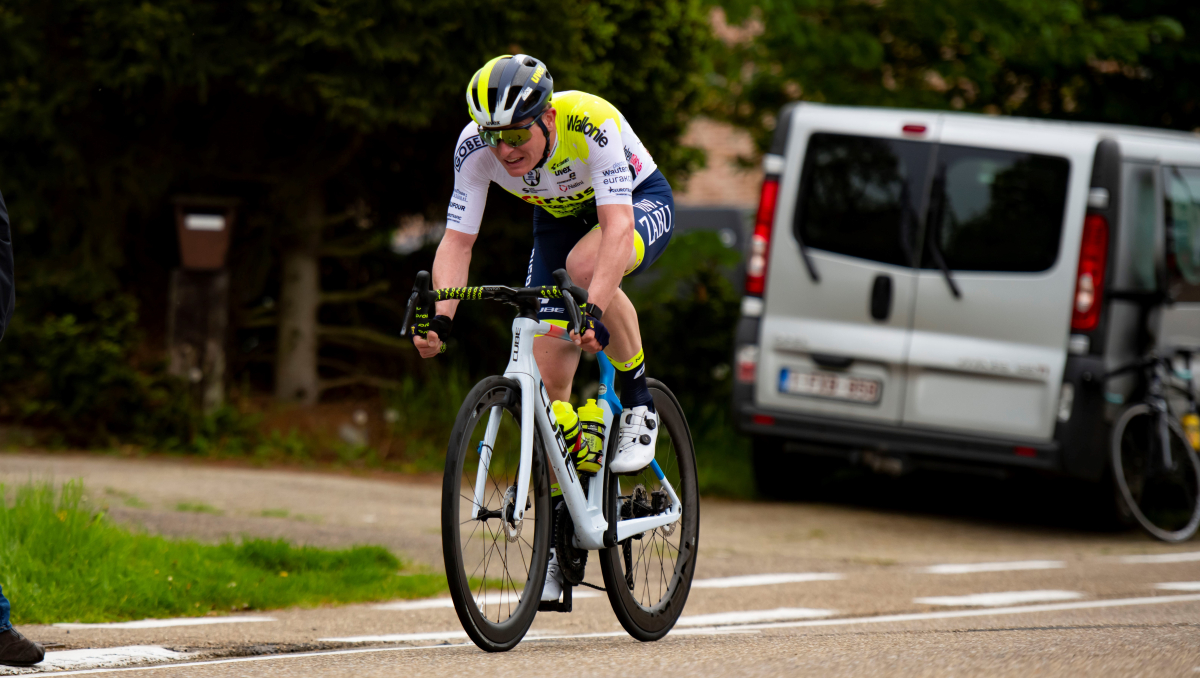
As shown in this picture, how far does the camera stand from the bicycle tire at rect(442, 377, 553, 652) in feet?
14.7

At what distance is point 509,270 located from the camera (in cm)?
1150

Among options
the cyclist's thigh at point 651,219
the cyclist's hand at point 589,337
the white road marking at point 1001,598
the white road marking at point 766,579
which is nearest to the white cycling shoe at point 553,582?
the cyclist's hand at point 589,337

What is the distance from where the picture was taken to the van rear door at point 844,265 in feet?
30.5

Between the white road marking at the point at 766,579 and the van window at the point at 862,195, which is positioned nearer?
the white road marking at the point at 766,579

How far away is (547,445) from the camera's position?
4855 millimetres

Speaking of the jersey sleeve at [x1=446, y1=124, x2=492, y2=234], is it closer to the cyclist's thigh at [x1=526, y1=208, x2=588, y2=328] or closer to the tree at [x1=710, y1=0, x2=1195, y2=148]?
the cyclist's thigh at [x1=526, y1=208, x2=588, y2=328]

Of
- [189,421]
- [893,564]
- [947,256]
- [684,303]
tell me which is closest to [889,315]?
[947,256]

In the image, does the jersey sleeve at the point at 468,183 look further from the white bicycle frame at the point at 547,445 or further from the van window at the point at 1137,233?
the van window at the point at 1137,233

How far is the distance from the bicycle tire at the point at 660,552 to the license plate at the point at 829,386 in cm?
379

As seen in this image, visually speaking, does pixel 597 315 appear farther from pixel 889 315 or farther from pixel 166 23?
pixel 166 23

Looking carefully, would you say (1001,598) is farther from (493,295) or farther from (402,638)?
(493,295)

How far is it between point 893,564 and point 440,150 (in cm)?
502

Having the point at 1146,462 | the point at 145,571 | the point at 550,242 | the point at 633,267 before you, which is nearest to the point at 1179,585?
the point at 1146,462

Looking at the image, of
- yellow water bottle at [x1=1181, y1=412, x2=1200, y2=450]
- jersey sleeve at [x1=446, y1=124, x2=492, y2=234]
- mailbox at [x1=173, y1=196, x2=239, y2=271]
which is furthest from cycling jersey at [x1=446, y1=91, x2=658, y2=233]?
yellow water bottle at [x1=1181, y1=412, x2=1200, y2=450]
